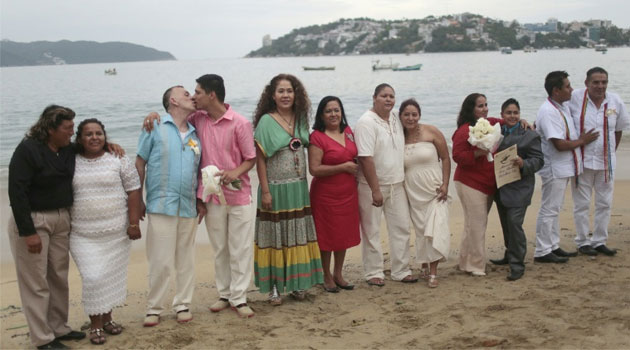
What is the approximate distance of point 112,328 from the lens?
4.63 meters

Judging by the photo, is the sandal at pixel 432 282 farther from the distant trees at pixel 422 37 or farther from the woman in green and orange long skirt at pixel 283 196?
the distant trees at pixel 422 37

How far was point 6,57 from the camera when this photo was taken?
13250 cm

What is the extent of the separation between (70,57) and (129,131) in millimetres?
149826

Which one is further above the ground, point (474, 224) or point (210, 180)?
point (210, 180)

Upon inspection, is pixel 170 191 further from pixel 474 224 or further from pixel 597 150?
pixel 597 150

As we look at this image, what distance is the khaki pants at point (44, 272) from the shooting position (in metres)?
4.16

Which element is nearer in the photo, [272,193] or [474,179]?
[272,193]

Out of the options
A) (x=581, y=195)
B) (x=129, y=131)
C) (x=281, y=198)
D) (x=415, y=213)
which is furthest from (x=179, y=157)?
(x=129, y=131)

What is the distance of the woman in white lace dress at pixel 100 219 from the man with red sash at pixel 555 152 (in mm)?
3801

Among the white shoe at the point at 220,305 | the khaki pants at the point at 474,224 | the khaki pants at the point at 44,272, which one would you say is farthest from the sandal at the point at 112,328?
the khaki pants at the point at 474,224

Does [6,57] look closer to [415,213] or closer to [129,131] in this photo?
[129,131]

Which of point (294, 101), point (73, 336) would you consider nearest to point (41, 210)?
point (73, 336)

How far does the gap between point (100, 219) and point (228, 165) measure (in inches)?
40.2

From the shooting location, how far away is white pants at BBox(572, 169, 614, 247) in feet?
20.3
